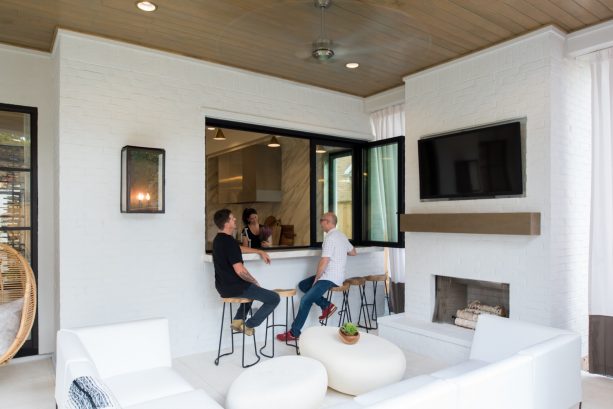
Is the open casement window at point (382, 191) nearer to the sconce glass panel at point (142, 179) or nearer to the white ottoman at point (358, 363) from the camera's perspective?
the white ottoman at point (358, 363)

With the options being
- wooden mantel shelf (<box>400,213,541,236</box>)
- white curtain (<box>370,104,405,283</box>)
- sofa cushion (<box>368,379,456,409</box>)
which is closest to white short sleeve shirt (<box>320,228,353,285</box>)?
wooden mantel shelf (<box>400,213,541,236</box>)

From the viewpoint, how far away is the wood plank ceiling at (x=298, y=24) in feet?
9.78

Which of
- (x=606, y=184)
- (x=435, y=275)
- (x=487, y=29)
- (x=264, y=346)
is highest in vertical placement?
(x=487, y=29)

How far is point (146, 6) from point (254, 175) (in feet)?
14.1

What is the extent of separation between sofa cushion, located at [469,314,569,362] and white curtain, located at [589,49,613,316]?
1233mm

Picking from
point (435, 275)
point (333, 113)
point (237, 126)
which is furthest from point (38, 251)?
point (435, 275)

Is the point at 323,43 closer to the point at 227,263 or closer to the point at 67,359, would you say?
the point at 227,263

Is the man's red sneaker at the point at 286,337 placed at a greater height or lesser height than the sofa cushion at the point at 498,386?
lesser

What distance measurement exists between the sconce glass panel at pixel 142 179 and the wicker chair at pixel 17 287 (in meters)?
0.89

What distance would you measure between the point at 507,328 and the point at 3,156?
4.59 meters

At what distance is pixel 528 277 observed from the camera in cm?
386

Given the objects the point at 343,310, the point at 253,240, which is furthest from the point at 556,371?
the point at 253,240

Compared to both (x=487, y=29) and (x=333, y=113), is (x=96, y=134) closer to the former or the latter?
(x=333, y=113)

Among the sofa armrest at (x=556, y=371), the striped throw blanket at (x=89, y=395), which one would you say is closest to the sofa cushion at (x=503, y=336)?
the sofa armrest at (x=556, y=371)
